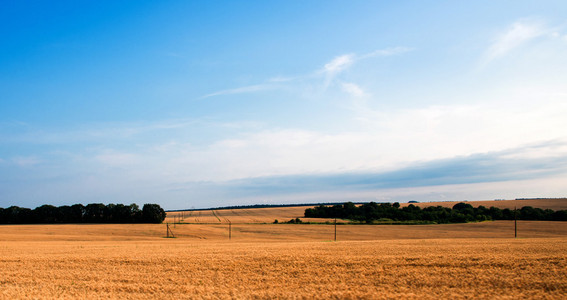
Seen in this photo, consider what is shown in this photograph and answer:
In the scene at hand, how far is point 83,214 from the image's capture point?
118938 mm

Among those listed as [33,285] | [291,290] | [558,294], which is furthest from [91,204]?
[558,294]

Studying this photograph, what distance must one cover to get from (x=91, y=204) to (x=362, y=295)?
122 meters

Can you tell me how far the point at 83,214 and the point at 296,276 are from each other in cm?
11620

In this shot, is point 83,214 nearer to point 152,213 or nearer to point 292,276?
point 152,213

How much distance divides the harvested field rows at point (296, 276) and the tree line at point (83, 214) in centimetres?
9152

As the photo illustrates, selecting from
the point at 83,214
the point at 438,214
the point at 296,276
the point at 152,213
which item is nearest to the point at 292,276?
the point at 296,276

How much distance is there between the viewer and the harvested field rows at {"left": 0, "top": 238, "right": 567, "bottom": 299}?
17.9 metres

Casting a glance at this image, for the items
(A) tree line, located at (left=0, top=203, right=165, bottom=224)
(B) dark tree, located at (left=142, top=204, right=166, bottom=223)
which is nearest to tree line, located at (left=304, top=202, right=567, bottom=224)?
(B) dark tree, located at (left=142, top=204, right=166, bottom=223)

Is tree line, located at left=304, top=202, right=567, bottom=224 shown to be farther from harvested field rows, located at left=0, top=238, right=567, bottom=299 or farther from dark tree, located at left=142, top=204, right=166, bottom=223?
harvested field rows, located at left=0, top=238, right=567, bottom=299

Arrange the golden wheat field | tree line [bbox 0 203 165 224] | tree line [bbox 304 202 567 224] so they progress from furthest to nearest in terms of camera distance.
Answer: tree line [bbox 304 202 567 224] → tree line [bbox 0 203 165 224] → the golden wheat field

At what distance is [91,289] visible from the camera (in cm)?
1962

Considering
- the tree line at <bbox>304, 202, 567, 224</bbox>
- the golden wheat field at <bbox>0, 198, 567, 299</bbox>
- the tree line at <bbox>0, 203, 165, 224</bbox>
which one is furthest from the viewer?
the tree line at <bbox>304, 202, 567, 224</bbox>

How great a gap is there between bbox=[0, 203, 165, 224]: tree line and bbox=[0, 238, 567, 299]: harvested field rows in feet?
300

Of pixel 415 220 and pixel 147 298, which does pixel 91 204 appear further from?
pixel 147 298
